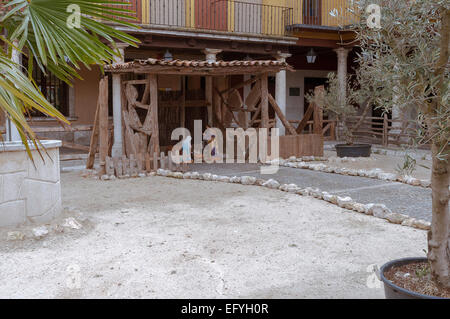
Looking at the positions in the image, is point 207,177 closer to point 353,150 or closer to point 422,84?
point 353,150

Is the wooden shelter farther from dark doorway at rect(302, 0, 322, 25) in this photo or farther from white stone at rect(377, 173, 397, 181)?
dark doorway at rect(302, 0, 322, 25)

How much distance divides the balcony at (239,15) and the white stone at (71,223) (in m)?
7.67

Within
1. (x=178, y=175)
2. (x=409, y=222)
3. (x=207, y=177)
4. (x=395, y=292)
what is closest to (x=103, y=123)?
(x=178, y=175)

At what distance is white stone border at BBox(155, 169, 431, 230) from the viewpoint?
5624 millimetres

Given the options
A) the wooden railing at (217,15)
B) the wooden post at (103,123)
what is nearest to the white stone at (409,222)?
the wooden post at (103,123)

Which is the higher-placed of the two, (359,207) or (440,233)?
(440,233)

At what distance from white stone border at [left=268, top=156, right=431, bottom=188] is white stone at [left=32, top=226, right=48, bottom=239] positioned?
579 centimetres

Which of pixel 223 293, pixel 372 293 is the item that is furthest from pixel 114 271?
pixel 372 293

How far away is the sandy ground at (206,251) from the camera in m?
3.73

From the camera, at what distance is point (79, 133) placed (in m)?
13.4

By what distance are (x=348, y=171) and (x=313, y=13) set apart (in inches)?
319

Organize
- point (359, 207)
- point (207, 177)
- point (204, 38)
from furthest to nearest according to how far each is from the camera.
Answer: point (204, 38) < point (207, 177) < point (359, 207)

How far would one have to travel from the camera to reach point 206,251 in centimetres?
470

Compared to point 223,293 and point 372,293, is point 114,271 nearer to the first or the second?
point 223,293
